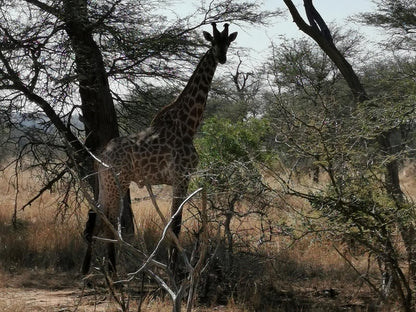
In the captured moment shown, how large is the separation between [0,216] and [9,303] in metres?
5.09

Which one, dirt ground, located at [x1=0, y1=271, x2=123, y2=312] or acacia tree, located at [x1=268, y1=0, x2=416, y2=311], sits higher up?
acacia tree, located at [x1=268, y1=0, x2=416, y2=311]

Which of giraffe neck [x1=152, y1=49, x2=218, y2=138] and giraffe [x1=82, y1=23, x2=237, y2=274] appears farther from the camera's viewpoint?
giraffe neck [x1=152, y1=49, x2=218, y2=138]

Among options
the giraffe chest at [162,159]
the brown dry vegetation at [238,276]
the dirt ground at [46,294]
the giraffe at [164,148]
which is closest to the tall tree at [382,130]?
the brown dry vegetation at [238,276]

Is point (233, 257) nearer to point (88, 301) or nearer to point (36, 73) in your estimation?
point (88, 301)

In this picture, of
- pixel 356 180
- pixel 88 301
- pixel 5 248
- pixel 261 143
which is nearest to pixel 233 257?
pixel 88 301

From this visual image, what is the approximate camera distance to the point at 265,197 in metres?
Result: 4.79

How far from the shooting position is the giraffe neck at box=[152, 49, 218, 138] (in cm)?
668

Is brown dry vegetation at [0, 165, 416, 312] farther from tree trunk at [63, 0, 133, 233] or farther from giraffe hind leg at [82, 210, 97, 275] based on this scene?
tree trunk at [63, 0, 133, 233]

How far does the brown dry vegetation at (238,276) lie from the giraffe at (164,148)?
0.45m

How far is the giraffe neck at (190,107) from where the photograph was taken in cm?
668

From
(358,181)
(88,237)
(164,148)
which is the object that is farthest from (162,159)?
(358,181)

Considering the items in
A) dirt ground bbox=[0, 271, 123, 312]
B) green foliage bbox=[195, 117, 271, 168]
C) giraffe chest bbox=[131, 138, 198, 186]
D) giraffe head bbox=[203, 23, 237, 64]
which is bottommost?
dirt ground bbox=[0, 271, 123, 312]

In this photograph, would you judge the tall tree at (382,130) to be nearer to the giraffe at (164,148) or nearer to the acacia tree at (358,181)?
the acacia tree at (358,181)

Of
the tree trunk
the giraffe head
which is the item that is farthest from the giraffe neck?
the tree trunk
